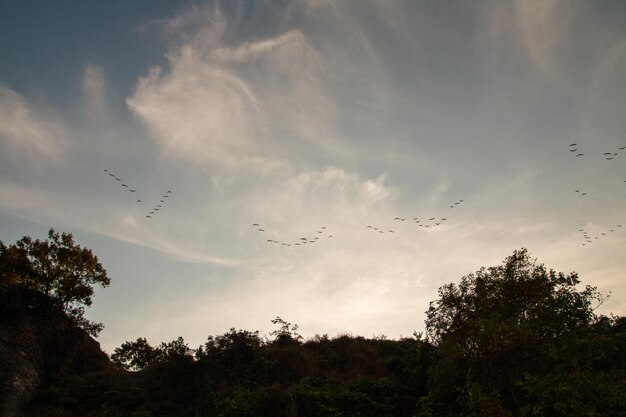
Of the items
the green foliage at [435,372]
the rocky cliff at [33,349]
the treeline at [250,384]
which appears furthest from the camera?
the rocky cliff at [33,349]

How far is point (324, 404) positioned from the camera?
19.6m

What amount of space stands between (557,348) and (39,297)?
32237mm

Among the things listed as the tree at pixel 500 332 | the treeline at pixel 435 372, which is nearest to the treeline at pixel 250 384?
the treeline at pixel 435 372

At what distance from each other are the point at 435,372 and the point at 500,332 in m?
4.39

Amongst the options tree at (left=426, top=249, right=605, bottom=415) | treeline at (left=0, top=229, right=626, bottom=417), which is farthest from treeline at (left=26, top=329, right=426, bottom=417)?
tree at (left=426, top=249, right=605, bottom=415)

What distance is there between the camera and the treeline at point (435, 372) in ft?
49.4

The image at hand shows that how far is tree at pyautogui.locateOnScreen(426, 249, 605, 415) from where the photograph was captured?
15.9m

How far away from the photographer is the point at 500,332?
633 inches

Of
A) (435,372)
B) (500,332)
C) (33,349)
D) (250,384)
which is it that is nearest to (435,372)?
(435,372)

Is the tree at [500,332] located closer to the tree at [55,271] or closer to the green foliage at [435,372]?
the green foliage at [435,372]

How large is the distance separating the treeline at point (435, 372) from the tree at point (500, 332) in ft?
0.16

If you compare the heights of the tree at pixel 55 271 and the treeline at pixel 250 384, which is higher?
the tree at pixel 55 271

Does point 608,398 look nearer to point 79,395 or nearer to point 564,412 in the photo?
point 564,412

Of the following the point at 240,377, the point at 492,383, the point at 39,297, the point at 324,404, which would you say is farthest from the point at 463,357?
the point at 39,297
